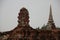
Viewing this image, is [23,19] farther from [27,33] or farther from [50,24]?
[50,24]

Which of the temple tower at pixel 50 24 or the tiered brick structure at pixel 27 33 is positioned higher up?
the temple tower at pixel 50 24

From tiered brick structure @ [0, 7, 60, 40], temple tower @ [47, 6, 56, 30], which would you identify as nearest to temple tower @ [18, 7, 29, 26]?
tiered brick structure @ [0, 7, 60, 40]

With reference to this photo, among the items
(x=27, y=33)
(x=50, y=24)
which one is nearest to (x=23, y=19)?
(x=27, y=33)

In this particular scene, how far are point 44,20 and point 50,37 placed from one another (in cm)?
29

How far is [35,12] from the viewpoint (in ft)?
6.03

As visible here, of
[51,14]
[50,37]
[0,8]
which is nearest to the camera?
[50,37]

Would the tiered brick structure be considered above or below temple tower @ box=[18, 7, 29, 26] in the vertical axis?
below

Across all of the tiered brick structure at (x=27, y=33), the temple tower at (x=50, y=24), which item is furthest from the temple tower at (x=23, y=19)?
the temple tower at (x=50, y=24)

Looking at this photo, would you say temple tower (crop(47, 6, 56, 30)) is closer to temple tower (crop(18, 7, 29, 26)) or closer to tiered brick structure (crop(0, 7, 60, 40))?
tiered brick structure (crop(0, 7, 60, 40))

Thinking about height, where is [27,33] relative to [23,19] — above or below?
below

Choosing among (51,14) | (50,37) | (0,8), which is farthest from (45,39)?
(0,8)

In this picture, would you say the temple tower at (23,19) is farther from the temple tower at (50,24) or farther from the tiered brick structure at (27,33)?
the temple tower at (50,24)

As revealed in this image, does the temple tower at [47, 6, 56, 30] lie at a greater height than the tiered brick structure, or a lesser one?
greater

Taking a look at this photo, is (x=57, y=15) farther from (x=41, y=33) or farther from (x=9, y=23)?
(x=9, y=23)
